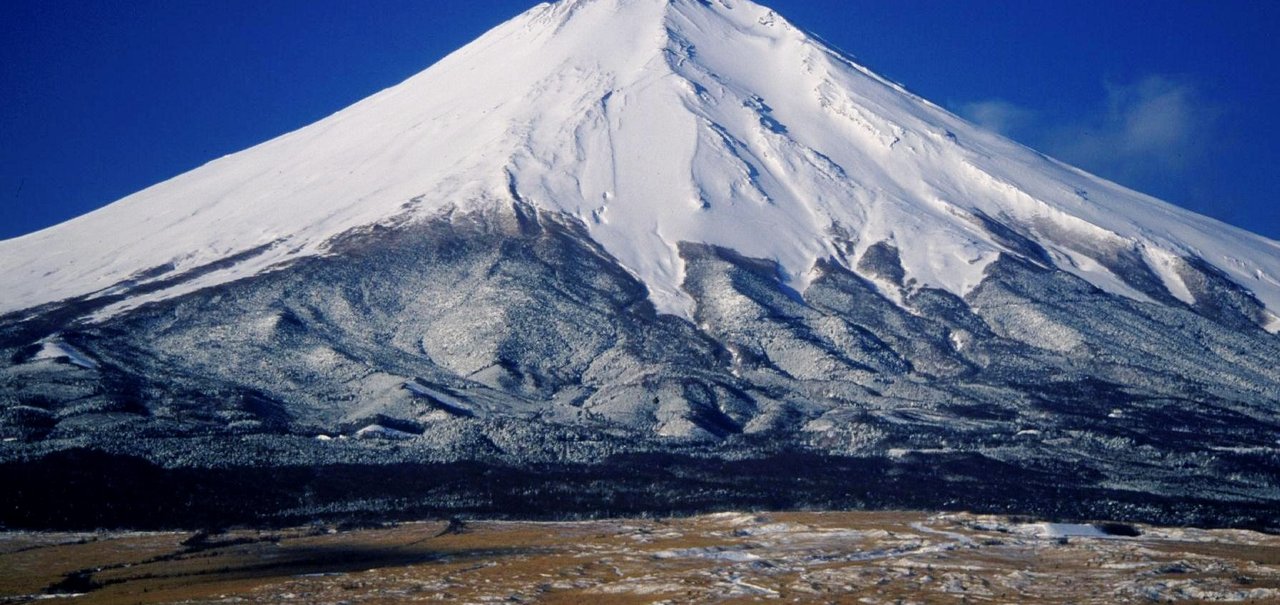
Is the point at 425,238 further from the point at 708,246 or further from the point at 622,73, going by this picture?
the point at 622,73

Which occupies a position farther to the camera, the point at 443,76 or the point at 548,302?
the point at 443,76

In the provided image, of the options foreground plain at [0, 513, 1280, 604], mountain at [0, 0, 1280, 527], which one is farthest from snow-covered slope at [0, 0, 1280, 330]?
foreground plain at [0, 513, 1280, 604]

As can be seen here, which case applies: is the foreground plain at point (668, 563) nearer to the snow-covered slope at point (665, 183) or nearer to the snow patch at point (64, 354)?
the snow patch at point (64, 354)

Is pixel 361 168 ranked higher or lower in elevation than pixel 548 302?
higher

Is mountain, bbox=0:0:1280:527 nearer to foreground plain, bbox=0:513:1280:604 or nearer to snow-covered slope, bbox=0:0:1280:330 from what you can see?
snow-covered slope, bbox=0:0:1280:330

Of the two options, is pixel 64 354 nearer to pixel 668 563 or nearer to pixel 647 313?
pixel 647 313

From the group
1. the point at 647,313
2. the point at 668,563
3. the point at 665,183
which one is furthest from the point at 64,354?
the point at 665,183

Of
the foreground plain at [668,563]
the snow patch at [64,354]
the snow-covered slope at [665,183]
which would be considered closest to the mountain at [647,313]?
the snow patch at [64,354]

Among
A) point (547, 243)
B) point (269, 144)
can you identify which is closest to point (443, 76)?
point (269, 144)
